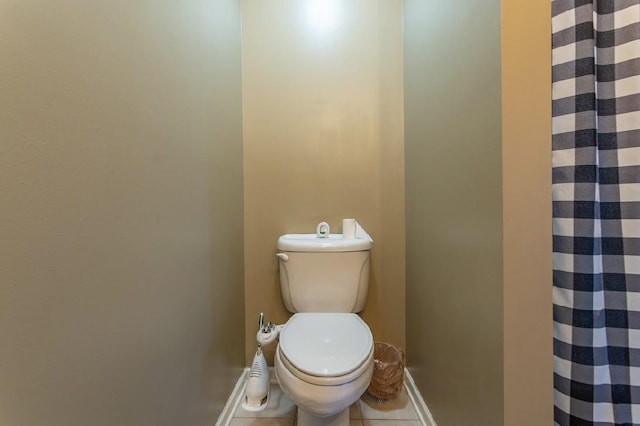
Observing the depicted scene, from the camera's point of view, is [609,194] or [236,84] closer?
[609,194]

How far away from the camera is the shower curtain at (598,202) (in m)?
0.69

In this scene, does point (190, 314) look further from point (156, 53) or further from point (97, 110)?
point (156, 53)

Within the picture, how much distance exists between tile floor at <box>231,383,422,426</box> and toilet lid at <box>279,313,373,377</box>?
0.45 m

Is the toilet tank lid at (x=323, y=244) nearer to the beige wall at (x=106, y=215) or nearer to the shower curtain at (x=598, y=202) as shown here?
the beige wall at (x=106, y=215)

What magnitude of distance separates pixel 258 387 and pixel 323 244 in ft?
2.42

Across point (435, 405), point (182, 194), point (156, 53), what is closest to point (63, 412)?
point (182, 194)

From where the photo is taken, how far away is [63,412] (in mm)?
483

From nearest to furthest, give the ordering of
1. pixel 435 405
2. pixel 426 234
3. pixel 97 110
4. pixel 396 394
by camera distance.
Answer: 1. pixel 97 110
2. pixel 435 405
3. pixel 426 234
4. pixel 396 394

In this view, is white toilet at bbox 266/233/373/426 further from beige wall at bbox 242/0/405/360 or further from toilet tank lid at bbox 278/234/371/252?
beige wall at bbox 242/0/405/360

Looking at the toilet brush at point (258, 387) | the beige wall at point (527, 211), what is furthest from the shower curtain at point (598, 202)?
the toilet brush at point (258, 387)

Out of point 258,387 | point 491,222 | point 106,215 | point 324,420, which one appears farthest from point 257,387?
point 491,222

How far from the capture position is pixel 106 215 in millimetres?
588

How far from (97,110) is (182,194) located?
36cm

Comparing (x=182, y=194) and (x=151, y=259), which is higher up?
(x=182, y=194)
